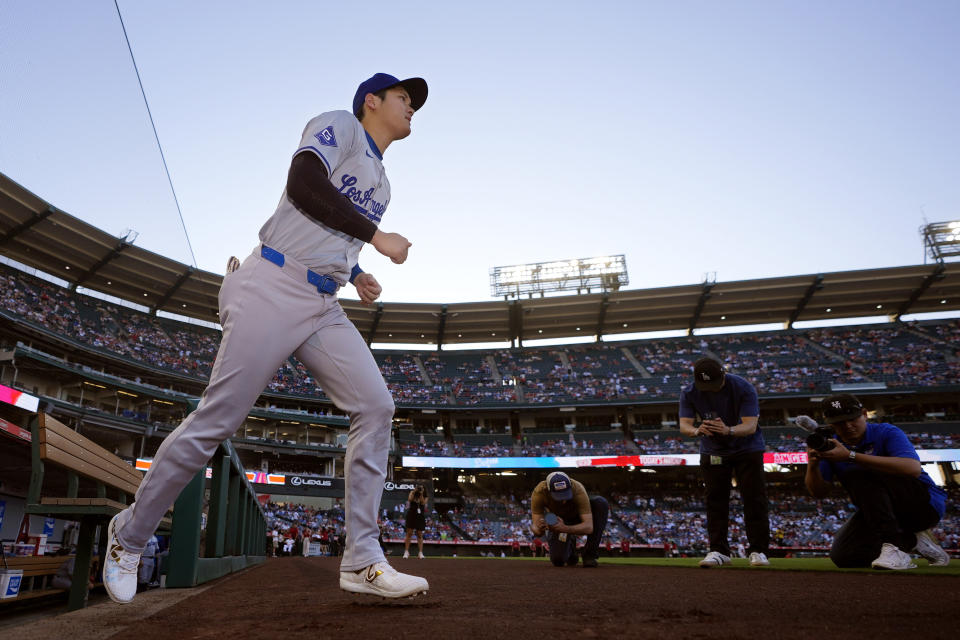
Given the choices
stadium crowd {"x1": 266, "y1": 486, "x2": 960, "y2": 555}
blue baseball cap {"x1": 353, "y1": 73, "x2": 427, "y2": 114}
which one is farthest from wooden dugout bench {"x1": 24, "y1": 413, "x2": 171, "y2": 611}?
stadium crowd {"x1": 266, "y1": 486, "x2": 960, "y2": 555}

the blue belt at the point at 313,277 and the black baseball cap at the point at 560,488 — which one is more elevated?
the blue belt at the point at 313,277

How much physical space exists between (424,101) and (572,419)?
33.3 meters

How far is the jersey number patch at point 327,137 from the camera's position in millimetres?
2090

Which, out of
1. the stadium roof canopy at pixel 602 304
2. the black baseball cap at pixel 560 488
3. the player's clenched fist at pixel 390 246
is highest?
the stadium roof canopy at pixel 602 304

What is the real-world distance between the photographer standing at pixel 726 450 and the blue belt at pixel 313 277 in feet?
10.2

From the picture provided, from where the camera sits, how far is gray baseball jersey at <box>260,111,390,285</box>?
6.80 ft

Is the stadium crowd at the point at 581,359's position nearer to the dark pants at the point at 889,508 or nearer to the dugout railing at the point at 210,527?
the dugout railing at the point at 210,527

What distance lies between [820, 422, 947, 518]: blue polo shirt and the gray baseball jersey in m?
3.37

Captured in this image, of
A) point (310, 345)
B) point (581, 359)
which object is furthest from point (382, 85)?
point (581, 359)

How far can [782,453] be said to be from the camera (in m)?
26.5

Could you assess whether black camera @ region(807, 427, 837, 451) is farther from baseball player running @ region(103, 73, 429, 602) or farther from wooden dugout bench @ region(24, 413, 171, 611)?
wooden dugout bench @ region(24, 413, 171, 611)

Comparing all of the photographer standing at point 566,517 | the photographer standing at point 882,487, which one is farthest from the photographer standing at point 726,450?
the photographer standing at point 566,517

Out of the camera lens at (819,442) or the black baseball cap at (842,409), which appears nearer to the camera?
the camera lens at (819,442)

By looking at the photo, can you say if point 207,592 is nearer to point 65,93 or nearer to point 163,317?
point 65,93
